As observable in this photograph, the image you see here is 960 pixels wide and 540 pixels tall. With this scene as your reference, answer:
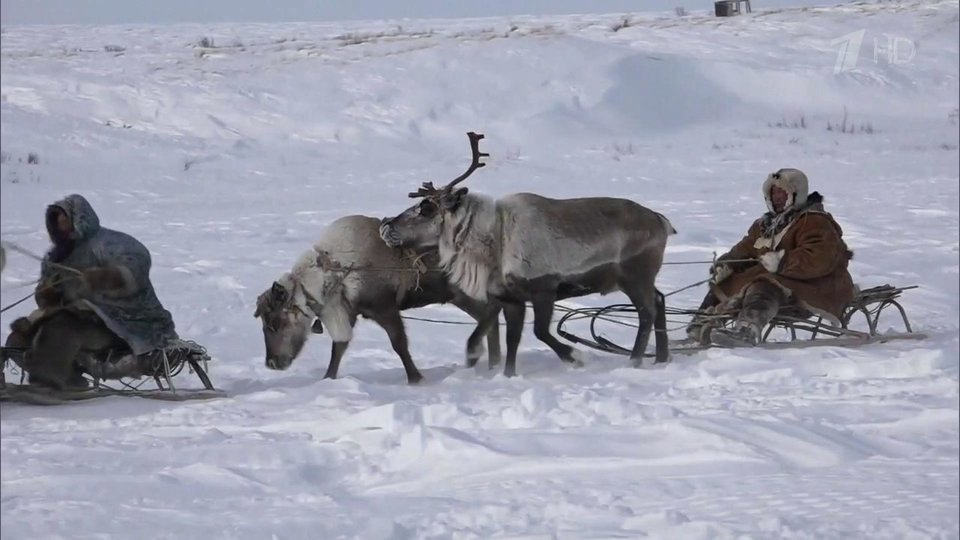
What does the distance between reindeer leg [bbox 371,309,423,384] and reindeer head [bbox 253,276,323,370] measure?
466 mm

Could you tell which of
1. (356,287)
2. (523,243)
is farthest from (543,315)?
(356,287)

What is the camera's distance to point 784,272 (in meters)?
8.30

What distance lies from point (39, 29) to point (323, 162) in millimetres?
13532

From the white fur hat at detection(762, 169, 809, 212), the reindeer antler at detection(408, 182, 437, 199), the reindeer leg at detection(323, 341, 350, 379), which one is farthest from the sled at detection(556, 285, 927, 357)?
the reindeer leg at detection(323, 341, 350, 379)

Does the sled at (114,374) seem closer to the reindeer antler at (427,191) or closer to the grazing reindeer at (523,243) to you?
the grazing reindeer at (523,243)

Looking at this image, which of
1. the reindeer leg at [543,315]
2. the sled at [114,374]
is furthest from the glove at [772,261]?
the sled at [114,374]

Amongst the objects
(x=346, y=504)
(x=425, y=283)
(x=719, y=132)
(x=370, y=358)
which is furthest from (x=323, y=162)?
(x=346, y=504)

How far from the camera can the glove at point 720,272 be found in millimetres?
8656

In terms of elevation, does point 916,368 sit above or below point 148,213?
below

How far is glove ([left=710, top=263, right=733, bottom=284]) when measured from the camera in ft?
28.4

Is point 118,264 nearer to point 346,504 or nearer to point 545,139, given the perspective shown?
point 346,504

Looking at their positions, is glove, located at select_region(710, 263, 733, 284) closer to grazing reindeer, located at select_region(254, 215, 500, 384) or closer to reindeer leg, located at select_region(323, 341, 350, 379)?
grazing reindeer, located at select_region(254, 215, 500, 384)

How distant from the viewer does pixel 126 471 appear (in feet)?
19.4

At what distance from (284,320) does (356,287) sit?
0.57 metres
